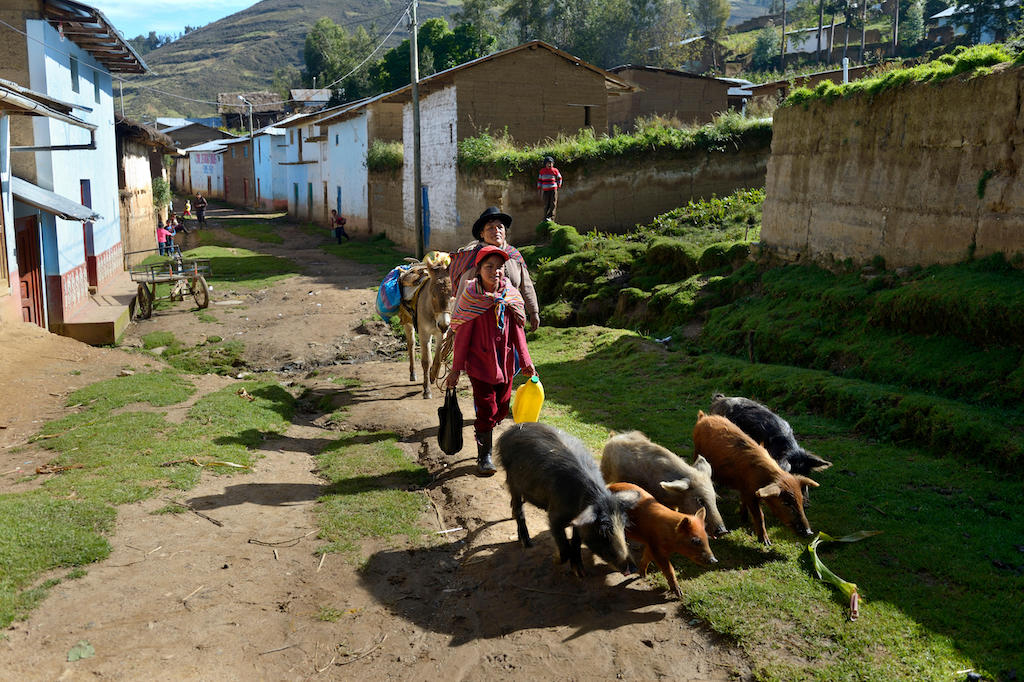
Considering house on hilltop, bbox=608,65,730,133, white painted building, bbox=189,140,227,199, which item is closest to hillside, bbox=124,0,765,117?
white painted building, bbox=189,140,227,199

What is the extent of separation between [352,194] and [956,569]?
33.6m

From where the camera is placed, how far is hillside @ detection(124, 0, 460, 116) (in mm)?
126062

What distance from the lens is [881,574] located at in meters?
4.92

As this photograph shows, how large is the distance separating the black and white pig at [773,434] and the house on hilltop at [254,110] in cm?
6633

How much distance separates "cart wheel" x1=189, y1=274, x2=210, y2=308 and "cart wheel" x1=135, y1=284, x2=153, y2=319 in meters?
1.05

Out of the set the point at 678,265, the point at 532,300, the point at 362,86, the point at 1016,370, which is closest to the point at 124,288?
the point at 678,265

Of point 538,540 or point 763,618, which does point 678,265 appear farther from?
point 763,618

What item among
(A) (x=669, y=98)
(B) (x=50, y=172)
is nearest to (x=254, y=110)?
(A) (x=669, y=98)

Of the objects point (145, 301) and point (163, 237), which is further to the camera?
point (163, 237)

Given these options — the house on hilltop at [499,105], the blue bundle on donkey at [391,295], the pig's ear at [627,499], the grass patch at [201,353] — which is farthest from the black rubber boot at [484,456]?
the house on hilltop at [499,105]

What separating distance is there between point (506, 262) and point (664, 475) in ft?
8.04

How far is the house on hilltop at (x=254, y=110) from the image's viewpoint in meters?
70.3

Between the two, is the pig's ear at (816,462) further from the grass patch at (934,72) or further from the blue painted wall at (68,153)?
the blue painted wall at (68,153)

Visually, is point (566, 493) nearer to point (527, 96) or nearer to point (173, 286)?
point (173, 286)
